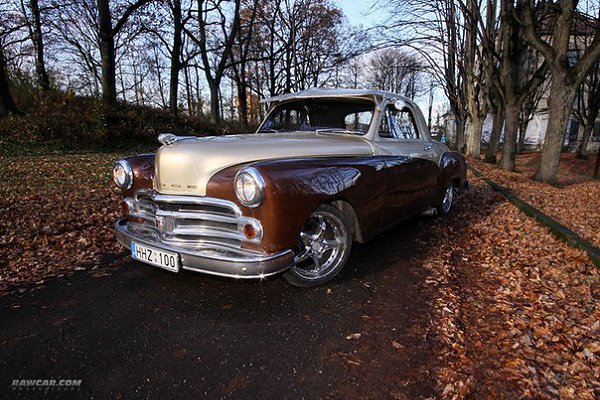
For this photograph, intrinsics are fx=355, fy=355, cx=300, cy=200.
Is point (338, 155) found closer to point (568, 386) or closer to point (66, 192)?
point (568, 386)

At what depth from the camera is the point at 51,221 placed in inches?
194

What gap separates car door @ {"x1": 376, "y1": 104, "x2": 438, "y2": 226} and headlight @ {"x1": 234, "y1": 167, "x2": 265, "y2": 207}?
5.53ft

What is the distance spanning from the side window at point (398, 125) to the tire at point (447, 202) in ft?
4.31

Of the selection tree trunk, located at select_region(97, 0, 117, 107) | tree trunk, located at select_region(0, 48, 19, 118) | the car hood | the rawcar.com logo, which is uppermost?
tree trunk, located at select_region(97, 0, 117, 107)

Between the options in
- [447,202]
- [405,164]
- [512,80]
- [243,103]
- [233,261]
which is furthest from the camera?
[243,103]

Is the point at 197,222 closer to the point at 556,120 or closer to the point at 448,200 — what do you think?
the point at 448,200

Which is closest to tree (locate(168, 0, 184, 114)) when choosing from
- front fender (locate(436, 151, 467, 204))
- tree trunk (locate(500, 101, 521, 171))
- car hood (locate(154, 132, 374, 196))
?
tree trunk (locate(500, 101, 521, 171))

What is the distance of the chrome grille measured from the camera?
2619 millimetres

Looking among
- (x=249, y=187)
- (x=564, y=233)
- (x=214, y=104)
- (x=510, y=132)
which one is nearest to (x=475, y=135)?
(x=510, y=132)

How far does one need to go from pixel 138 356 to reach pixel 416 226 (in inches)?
161

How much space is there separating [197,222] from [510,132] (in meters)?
13.8

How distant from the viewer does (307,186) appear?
2758 mm

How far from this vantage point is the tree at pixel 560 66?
8.48 m

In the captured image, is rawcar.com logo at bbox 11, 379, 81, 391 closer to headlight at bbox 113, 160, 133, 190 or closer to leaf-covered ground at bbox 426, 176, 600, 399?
headlight at bbox 113, 160, 133, 190
